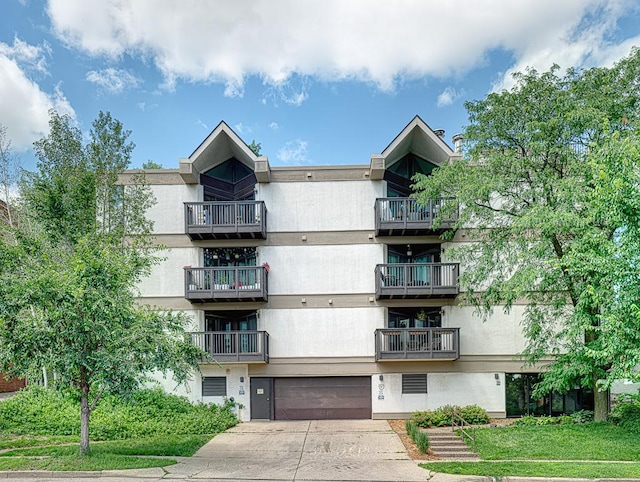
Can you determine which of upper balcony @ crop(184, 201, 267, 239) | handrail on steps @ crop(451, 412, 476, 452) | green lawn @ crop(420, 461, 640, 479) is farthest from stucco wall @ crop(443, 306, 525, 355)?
upper balcony @ crop(184, 201, 267, 239)

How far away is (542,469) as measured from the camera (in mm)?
8617

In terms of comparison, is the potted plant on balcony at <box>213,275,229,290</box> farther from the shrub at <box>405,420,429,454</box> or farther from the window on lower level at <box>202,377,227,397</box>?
the shrub at <box>405,420,429,454</box>

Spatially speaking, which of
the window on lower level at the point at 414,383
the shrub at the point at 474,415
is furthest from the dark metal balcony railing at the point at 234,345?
the shrub at the point at 474,415

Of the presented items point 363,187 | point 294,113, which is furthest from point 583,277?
point 294,113

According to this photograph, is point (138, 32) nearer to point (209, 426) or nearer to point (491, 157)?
point (491, 157)

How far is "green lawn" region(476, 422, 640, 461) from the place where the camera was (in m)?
9.74

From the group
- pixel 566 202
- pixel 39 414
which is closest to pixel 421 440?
pixel 566 202

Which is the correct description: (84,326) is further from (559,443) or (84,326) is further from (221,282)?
(559,443)

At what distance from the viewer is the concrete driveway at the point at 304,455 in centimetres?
865

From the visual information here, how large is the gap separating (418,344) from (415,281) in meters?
2.33

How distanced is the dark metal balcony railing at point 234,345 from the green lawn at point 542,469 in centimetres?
718

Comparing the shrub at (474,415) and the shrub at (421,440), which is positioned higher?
the shrub at (421,440)

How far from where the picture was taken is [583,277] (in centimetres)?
1116

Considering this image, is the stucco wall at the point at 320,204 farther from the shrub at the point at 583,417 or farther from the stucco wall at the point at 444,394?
the shrub at the point at 583,417
